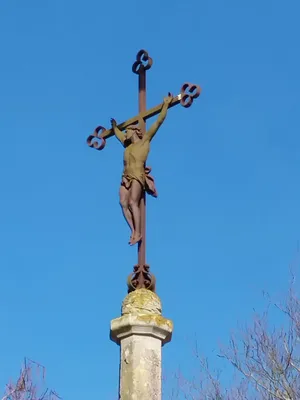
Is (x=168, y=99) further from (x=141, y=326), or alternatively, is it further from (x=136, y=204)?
(x=141, y=326)

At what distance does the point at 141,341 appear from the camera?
17.1 feet

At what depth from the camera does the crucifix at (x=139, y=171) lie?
18.3 feet

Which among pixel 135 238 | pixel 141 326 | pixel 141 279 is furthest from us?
pixel 135 238

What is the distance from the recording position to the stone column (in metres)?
5.06

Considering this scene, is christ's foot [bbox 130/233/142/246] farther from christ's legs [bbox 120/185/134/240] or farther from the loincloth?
the loincloth

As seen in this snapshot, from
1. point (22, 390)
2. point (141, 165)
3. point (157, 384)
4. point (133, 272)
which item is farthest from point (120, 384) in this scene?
point (22, 390)

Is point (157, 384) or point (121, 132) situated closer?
point (157, 384)

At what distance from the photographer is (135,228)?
19.0 feet

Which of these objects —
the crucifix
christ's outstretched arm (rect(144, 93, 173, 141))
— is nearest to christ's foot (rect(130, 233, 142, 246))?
the crucifix

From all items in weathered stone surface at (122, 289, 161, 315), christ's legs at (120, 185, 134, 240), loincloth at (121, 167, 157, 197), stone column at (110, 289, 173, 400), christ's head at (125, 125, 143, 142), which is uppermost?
christ's head at (125, 125, 143, 142)

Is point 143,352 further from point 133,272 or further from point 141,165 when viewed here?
point 141,165

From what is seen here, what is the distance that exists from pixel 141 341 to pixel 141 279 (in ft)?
1.59

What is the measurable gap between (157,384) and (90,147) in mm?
2261

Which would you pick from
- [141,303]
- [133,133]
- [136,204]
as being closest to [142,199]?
[136,204]
